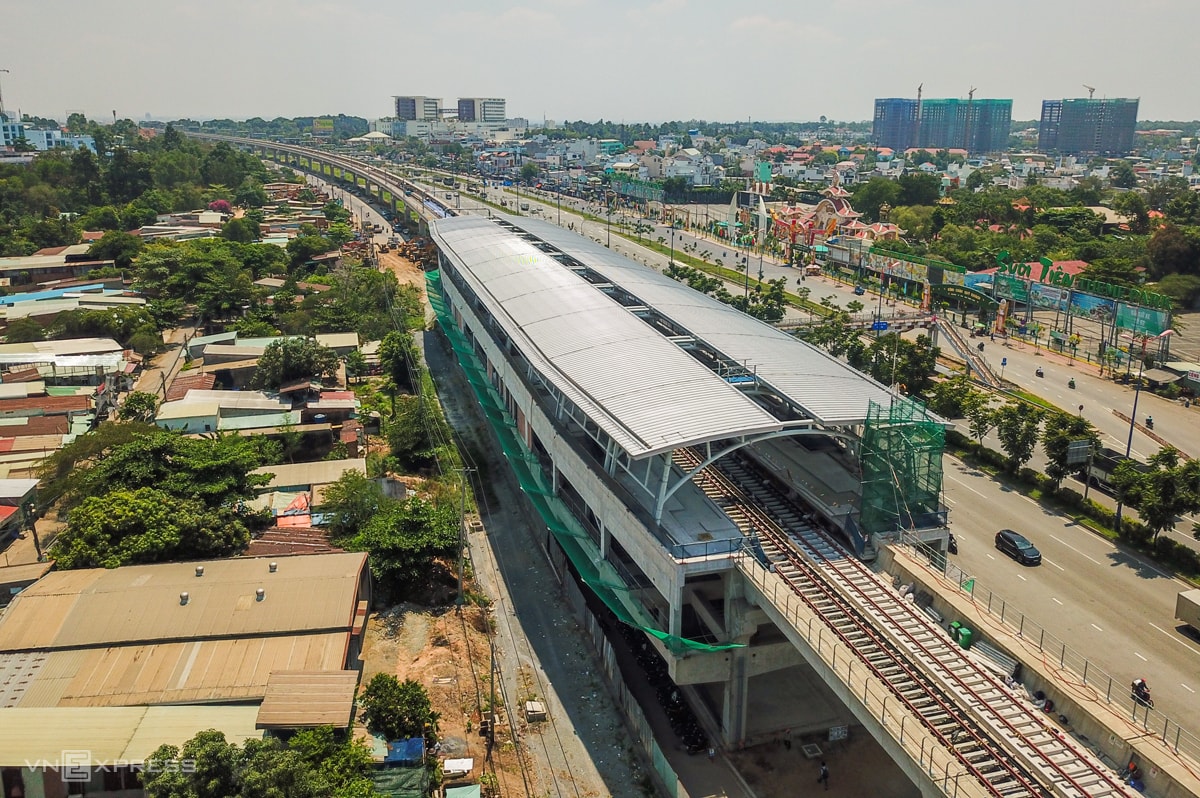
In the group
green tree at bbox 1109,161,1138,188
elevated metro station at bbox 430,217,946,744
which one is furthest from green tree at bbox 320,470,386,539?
green tree at bbox 1109,161,1138,188

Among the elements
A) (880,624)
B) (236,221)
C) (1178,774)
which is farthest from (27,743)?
(236,221)

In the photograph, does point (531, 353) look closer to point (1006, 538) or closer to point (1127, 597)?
point (1006, 538)

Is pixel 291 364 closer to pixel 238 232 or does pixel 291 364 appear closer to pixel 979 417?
pixel 979 417

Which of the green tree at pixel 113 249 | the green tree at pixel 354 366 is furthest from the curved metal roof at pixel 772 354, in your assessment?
the green tree at pixel 113 249

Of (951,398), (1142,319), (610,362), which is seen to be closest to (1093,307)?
(1142,319)

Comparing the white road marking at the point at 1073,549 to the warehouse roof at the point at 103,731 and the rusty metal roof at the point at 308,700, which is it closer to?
the rusty metal roof at the point at 308,700
